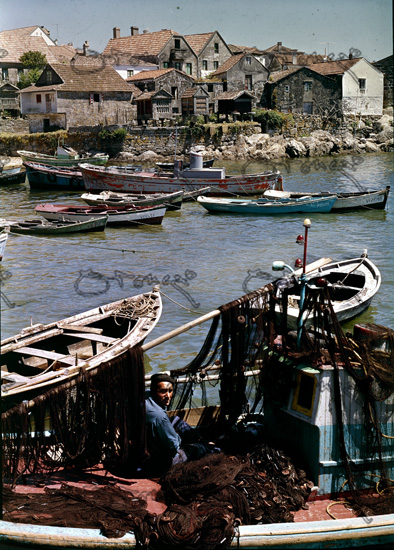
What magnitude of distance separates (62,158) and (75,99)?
29.9 feet

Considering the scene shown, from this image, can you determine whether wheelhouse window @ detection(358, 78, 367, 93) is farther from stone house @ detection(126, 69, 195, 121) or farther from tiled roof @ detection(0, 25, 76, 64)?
tiled roof @ detection(0, 25, 76, 64)

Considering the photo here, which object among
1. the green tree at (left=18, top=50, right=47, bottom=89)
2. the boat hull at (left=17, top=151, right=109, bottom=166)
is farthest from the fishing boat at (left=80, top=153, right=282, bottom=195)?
the green tree at (left=18, top=50, right=47, bottom=89)

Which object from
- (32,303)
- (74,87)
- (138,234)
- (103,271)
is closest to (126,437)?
(32,303)

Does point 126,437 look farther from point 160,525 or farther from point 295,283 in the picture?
point 295,283

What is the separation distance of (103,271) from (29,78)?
142 ft

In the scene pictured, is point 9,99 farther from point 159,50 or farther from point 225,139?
point 225,139

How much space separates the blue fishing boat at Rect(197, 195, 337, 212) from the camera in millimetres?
28938

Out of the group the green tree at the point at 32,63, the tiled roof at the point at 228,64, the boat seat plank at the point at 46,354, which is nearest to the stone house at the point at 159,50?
the tiled roof at the point at 228,64

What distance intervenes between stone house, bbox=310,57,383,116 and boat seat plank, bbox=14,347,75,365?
59878 millimetres

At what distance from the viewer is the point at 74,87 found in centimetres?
5194

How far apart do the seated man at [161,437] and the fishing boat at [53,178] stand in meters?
31.4

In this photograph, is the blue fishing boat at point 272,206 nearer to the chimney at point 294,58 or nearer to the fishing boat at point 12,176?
the fishing boat at point 12,176

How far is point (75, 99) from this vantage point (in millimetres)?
52094

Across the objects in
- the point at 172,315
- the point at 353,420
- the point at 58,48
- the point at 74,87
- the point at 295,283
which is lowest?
the point at 172,315
